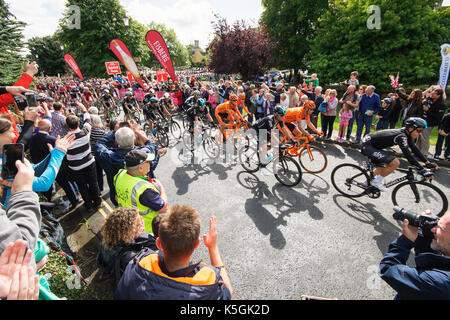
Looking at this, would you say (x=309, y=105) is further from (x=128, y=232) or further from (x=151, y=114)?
(x=151, y=114)

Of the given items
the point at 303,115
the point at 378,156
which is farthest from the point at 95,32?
the point at 378,156

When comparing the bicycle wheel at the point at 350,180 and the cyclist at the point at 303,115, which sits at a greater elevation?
the cyclist at the point at 303,115

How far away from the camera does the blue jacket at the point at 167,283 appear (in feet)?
4.58

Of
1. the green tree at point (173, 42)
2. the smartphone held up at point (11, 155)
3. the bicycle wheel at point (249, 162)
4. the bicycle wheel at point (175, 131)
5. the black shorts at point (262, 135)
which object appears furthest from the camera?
the green tree at point (173, 42)

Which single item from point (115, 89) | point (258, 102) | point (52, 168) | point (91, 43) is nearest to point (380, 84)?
point (258, 102)

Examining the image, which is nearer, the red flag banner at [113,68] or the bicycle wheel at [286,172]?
the bicycle wheel at [286,172]

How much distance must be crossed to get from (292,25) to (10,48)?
86.5ft

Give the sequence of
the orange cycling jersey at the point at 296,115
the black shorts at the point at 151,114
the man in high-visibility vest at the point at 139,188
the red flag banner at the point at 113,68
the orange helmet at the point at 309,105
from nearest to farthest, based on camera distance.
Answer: the man in high-visibility vest at the point at 139,188 → the orange helmet at the point at 309,105 → the orange cycling jersey at the point at 296,115 → the black shorts at the point at 151,114 → the red flag banner at the point at 113,68

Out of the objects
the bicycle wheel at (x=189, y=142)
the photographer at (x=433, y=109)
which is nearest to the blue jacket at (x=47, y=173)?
the bicycle wheel at (x=189, y=142)

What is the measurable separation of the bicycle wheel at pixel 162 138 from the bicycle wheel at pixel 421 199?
7.77 metres

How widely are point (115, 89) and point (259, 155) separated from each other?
1591cm

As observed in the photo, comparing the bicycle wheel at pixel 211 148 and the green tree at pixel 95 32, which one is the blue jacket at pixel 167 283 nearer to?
the bicycle wheel at pixel 211 148

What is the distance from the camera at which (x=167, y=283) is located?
142cm
